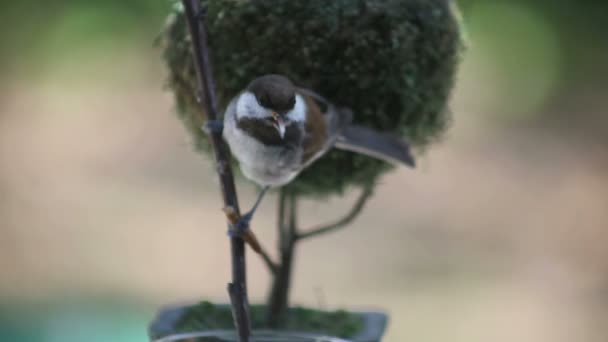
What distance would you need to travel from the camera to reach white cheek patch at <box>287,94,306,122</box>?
1.58m

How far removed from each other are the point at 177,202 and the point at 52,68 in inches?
65.2

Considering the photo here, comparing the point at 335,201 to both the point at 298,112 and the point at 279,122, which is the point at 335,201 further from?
the point at 279,122

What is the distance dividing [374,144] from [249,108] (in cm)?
31

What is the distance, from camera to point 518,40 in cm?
572

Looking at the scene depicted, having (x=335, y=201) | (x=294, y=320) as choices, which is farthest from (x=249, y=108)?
(x=335, y=201)

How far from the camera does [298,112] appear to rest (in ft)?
5.33

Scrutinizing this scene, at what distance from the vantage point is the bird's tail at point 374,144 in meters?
1.73

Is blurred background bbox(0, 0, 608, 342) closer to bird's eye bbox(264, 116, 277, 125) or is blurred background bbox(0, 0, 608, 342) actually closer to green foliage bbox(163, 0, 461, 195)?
green foliage bbox(163, 0, 461, 195)

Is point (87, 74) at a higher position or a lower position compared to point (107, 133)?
higher

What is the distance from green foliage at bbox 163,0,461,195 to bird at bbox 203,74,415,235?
0.04m

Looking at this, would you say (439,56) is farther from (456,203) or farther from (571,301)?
(456,203)

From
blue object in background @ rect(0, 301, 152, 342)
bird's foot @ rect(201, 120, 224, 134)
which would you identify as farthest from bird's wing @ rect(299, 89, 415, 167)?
blue object in background @ rect(0, 301, 152, 342)

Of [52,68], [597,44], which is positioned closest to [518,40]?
[597,44]

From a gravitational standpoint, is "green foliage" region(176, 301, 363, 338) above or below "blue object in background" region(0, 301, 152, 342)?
below
